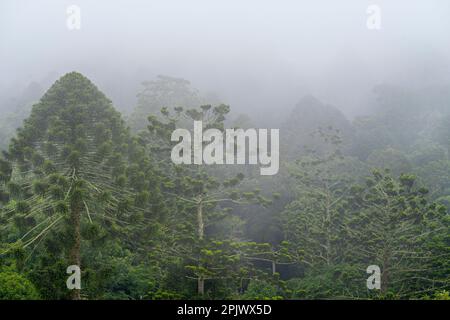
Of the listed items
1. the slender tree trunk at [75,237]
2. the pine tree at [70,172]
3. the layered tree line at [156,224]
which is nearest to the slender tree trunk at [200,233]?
the layered tree line at [156,224]

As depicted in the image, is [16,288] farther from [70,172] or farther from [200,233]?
[200,233]

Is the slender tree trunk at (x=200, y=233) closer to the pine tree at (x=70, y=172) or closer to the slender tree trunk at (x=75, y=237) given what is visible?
the pine tree at (x=70, y=172)

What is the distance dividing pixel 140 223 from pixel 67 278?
2972 mm

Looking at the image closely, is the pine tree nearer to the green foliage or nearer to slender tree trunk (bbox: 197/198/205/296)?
the green foliage

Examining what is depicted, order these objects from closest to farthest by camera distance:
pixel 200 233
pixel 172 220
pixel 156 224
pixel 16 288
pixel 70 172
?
pixel 16 288
pixel 70 172
pixel 156 224
pixel 200 233
pixel 172 220

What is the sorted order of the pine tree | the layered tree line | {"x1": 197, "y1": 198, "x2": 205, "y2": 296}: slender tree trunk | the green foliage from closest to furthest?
the green foliage → the pine tree → the layered tree line → {"x1": 197, "y1": 198, "x2": 205, "y2": 296}: slender tree trunk

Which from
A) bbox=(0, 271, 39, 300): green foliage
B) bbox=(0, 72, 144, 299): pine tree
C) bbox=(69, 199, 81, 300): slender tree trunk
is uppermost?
bbox=(0, 72, 144, 299): pine tree

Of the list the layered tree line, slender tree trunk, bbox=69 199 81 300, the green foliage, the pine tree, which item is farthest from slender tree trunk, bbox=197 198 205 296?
the green foliage

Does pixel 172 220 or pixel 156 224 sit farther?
pixel 172 220

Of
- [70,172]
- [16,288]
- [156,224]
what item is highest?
[70,172]

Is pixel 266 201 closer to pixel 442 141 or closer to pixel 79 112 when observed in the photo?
pixel 79 112

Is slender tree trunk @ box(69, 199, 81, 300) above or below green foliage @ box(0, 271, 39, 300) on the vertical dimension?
above

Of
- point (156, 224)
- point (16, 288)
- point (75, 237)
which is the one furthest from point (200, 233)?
point (16, 288)

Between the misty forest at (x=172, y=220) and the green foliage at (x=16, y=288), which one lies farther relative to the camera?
the misty forest at (x=172, y=220)
